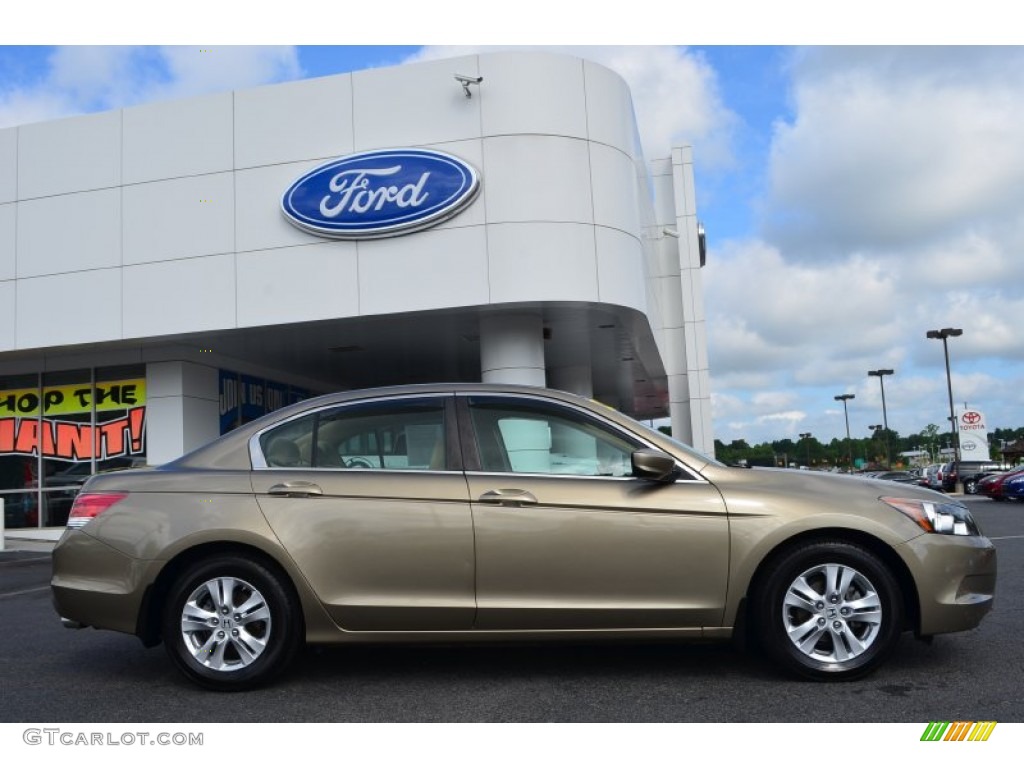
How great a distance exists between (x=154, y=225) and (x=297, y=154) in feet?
9.09

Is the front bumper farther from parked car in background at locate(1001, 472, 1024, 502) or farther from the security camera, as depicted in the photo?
parked car in background at locate(1001, 472, 1024, 502)

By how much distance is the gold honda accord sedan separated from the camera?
4578 millimetres

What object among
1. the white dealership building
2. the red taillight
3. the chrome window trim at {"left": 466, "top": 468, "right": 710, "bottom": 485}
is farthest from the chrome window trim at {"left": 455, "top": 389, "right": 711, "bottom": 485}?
the white dealership building

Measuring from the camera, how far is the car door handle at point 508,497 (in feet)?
15.3

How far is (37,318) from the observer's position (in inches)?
639

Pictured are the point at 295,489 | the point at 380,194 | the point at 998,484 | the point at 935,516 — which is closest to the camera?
the point at 935,516

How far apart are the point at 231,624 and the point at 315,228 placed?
10916 millimetres

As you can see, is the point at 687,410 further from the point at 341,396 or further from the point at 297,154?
the point at 341,396

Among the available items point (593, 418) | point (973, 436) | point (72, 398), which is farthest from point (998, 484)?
point (593, 418)

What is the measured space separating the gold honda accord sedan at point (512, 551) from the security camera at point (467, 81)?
10656mm

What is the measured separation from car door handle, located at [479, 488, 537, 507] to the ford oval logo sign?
10.4 metres

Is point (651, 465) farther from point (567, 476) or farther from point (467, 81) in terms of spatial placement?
point (467, 81)

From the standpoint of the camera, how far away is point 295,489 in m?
4.82
